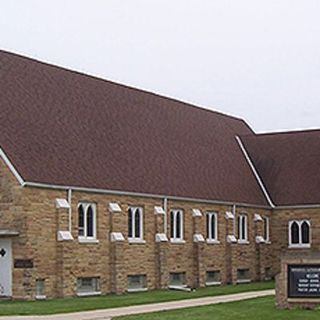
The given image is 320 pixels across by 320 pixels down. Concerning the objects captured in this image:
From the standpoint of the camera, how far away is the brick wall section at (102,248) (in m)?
36.0

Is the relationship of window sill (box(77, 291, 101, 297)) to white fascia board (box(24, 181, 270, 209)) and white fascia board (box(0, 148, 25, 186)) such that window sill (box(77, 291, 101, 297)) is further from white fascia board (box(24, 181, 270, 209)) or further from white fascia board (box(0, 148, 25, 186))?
white fascia board (box(0, 148, 25, 186))

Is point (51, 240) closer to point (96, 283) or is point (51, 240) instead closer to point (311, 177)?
point (96, 283)

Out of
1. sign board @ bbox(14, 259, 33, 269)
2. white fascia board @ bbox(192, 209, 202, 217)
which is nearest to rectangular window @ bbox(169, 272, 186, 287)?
white fascia board @ bbox(192, 209, 202, 217)

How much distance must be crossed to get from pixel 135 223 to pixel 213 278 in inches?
343

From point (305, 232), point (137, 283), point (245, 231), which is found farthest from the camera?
point (305, 232)

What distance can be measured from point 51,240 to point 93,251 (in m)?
2.98

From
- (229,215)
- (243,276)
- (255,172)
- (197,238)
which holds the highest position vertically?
(255,172)

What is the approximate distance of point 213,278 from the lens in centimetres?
5022

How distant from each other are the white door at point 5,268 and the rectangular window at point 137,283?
25.2 ft

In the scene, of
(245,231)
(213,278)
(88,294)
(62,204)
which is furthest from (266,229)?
(62,204)

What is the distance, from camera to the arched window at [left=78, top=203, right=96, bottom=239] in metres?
39.4

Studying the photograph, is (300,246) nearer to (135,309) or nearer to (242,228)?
(242,228)

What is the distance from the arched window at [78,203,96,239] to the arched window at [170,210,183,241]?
6751 mm

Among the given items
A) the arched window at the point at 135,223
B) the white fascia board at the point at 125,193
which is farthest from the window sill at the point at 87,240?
the arched window at the point at 135,223
